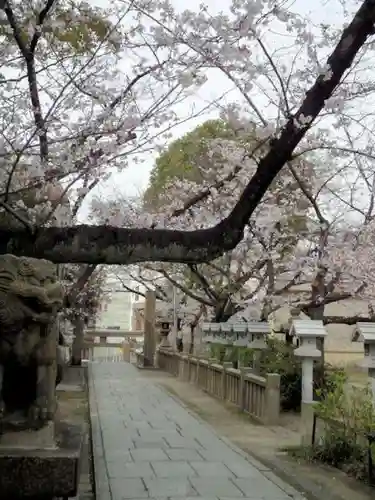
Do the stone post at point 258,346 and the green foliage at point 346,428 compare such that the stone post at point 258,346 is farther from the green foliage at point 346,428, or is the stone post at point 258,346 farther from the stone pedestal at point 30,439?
the stone pedestal at point 30,439

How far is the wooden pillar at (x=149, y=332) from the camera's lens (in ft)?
91.9

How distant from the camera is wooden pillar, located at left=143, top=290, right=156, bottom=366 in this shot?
28000 millimetres

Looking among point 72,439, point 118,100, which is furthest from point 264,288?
point 72,439

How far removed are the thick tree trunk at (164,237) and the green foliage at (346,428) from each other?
10.1 ft

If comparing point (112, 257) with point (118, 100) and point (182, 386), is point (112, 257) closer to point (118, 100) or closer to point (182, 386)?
point (118, 100)

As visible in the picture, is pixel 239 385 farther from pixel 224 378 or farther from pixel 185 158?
pixel 185 158

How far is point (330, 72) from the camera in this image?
17.1ft

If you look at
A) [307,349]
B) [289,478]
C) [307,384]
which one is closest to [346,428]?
[289,478]

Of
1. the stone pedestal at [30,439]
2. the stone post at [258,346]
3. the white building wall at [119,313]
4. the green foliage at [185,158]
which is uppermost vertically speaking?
the green foliage at [185,158]

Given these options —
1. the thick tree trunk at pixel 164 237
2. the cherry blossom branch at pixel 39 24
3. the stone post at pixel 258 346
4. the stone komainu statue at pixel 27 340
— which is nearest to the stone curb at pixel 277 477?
the thick tree trunk at pixel 164 237

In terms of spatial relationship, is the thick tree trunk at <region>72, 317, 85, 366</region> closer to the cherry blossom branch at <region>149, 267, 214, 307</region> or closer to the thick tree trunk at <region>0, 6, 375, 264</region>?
the cherry blossom branch at <region>149, 267, 214, 307</region>

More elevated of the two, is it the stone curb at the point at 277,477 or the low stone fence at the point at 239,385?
the low stone fence at the point at 239,385

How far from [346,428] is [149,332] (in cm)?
2101

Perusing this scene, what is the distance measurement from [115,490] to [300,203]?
12.3 meters
